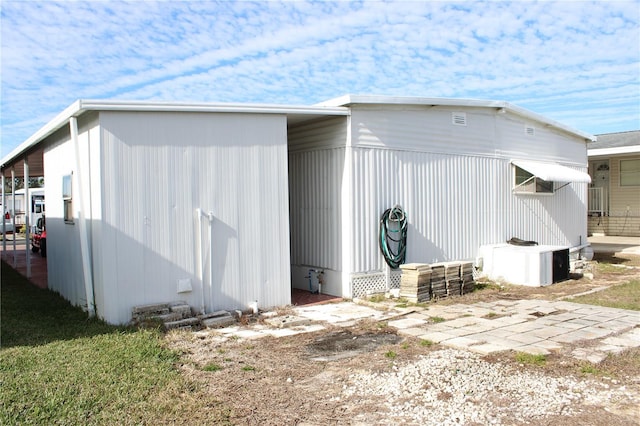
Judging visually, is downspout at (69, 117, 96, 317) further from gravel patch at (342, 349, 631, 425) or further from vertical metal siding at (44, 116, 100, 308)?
gravel patch at (342, 349, 631, 425)

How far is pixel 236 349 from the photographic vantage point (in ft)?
20.4

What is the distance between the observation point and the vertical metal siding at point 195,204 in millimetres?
7207

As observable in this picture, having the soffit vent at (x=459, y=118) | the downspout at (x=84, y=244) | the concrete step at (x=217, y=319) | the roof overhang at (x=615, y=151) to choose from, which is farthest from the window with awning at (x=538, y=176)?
the downspout at (x=84, y=244)

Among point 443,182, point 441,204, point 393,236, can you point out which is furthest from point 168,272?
point 443,182

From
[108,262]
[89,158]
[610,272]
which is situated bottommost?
[610,272]

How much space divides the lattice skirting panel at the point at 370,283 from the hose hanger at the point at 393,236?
251 mm

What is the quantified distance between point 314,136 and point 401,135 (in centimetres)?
158

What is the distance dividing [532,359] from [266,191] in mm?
4465

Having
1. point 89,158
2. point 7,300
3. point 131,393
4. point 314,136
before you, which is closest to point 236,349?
point 131,393

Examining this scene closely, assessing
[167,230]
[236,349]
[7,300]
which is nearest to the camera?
[236,349]

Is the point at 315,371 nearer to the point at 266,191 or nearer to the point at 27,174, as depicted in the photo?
the point at 266,191

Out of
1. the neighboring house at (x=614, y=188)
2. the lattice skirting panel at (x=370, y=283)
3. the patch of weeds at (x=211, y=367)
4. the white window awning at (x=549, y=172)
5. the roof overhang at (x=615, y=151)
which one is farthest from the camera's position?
the neighboring house at (x=614, y=188)

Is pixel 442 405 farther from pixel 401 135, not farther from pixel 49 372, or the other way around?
pixel 401 135

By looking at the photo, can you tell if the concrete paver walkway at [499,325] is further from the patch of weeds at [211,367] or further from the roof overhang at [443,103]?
the roof overhang at [443,103]
